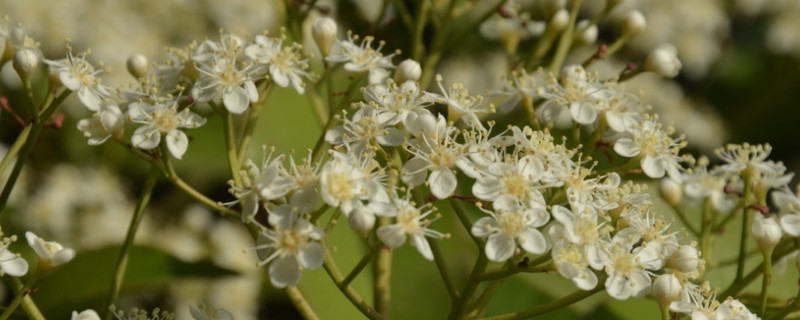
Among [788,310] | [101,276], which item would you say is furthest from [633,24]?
[101,276]

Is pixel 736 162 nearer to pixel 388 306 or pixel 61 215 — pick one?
pixel 388 306

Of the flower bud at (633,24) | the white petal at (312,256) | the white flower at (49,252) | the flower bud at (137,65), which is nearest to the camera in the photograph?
the white petal at (312,256)

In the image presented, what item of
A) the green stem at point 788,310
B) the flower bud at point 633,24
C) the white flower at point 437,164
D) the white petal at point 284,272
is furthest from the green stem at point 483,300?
the flower bud at point 633,24

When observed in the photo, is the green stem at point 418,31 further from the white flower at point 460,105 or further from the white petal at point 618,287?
the white petal at point 618,287

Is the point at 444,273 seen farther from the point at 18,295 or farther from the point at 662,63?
the point at 662,63

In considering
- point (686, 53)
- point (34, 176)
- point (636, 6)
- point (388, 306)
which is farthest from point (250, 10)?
point (388, 306)

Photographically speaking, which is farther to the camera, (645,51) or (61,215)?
(645,51)
